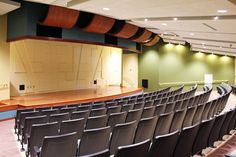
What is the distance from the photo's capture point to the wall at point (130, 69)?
15.7 m

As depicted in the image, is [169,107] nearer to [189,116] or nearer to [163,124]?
[189,116]

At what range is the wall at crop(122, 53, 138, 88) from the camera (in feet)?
51.5

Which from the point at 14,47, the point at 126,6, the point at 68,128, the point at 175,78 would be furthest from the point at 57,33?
the point at 175,78

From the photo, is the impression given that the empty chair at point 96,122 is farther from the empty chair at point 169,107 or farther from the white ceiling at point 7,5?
the white ceiling at point 7,5

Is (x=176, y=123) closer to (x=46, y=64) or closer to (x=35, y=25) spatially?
(x=35, y=25)

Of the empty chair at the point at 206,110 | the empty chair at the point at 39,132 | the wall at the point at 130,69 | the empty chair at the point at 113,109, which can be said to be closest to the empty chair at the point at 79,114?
the empty chair at the point at 113,109

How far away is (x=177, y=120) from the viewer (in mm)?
3559

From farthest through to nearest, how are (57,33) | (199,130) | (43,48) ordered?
(43,48)
(57,33)
(199,130)

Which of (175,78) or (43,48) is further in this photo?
(175,78)

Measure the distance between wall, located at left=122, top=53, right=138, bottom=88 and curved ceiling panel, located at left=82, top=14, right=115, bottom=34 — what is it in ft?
22.3

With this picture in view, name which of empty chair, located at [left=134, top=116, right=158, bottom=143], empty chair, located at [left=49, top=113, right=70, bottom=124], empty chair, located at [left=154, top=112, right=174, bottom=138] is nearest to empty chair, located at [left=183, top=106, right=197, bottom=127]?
empty chair, located at [left=154, top=112, right=174, bottom=138]

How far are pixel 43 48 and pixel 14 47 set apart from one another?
1286 mm

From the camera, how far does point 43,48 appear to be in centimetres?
1000

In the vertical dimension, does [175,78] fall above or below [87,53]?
below
